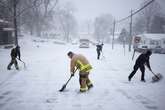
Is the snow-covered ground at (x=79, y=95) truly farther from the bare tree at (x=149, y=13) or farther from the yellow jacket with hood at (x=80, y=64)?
the bare tree at (x=149, y=13)

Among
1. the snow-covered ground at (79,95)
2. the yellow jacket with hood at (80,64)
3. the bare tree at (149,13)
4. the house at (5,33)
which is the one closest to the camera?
the snow-covered ground at (79,95)

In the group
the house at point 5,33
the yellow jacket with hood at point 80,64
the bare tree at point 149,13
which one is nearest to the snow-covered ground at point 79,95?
the yellow jacket with hood at point 80,64

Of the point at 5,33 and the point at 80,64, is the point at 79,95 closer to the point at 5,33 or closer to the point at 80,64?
the point at 80,64

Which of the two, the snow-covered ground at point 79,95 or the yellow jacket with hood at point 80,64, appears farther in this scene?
the yellow jacket with hood at point 80,64

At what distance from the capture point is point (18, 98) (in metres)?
7.99

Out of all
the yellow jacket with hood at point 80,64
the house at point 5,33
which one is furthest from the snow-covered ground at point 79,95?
the house at point 5,33

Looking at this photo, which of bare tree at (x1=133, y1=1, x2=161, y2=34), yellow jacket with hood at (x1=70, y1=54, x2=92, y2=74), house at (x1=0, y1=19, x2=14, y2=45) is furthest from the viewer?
bare tree at (x1=133, y1=1, x2=161, y2=34)

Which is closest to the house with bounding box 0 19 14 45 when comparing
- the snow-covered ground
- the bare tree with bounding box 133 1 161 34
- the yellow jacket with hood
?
the snow-covered ground

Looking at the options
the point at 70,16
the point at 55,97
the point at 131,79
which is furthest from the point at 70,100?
the point at 70,16

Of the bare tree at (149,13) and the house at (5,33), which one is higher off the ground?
the bare tree at (149,13)

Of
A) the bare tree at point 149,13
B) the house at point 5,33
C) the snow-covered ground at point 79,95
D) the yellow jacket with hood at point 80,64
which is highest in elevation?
the bare tree at point 149,13

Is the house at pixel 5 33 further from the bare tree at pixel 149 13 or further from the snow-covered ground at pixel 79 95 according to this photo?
the bare tree at pixel 149 13

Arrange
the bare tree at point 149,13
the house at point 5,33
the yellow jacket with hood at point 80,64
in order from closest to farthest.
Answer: the yellow jacket with hood at point 80,64, the house at point 5,33, the bare tree at point 149,13

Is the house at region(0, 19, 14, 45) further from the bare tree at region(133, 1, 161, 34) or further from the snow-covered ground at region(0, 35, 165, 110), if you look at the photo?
the bare tree at region(133, 1, 161, 34)
